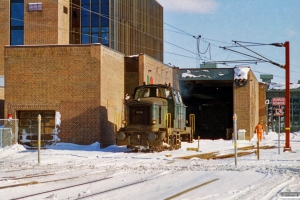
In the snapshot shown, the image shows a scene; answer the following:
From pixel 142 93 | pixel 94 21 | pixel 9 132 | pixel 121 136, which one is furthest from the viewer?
pixel 94 21

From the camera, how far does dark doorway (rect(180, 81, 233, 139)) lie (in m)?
49.8

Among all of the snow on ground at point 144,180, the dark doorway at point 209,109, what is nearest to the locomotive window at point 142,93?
the snow on ground at point 144,180

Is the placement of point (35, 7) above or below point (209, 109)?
above

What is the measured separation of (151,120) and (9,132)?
8627mm

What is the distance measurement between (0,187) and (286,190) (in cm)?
674

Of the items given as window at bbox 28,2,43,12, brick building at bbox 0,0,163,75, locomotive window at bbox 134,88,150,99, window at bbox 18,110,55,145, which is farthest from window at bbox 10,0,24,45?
locomotive window at bbox 134,88,150,99

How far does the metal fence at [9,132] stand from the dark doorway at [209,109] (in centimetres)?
2052

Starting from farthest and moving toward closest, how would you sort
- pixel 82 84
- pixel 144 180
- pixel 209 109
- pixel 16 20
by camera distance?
pixel 16 20
pixel 209 109
pixel 82 84
pixel 144 180

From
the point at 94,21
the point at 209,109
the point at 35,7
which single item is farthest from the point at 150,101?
the point at 94,21

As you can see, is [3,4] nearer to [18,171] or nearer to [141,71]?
[141,71]

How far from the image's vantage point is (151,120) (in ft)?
88.2

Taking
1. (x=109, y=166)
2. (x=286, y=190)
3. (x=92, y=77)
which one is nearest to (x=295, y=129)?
(x=92, y=77)

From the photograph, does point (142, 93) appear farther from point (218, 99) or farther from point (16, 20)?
point (16, 20)

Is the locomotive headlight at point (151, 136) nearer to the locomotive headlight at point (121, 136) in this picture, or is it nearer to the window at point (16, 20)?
the locomotive headlight at point (121, 136)
